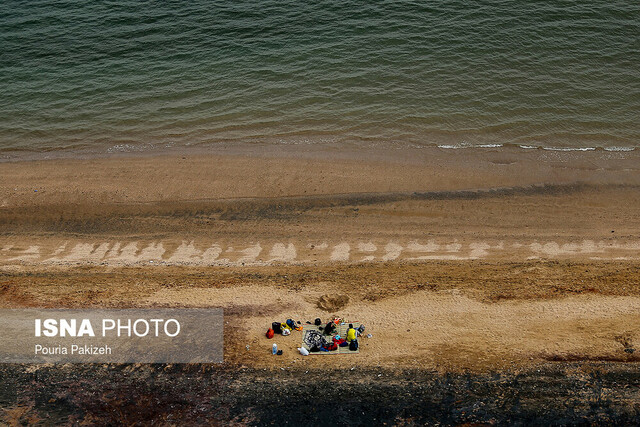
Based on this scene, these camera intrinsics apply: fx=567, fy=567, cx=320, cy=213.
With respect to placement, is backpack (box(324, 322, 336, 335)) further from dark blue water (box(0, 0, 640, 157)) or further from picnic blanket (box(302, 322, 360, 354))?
dark blue water (box(0, 0, 640, 157))

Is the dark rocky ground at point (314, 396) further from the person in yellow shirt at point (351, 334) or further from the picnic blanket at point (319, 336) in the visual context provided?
the person in yellow shirt at point (351, 334)

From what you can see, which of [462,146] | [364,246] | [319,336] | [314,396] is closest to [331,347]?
[319,336]

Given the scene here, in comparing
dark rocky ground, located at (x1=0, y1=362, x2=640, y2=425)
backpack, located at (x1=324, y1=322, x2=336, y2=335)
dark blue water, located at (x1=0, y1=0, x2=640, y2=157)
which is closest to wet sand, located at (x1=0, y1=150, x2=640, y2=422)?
dark rocky ground, located at (x1=0, y1=362, x2=640, y2=425)

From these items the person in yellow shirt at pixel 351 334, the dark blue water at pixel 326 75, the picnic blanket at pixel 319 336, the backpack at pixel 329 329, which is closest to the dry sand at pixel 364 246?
the picnic blanket at pixel 319 336

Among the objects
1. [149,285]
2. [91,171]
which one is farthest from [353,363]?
[91,171]

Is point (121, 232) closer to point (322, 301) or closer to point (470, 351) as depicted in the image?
point (322, 301)
